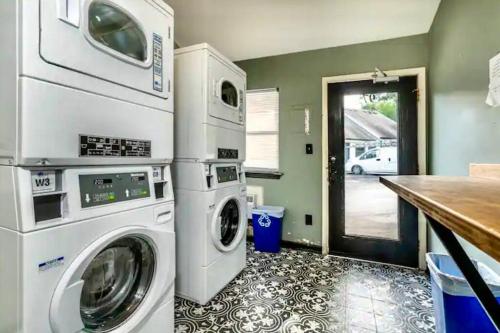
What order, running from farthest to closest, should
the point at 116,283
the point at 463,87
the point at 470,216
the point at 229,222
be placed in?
the point at 229,222
the point at 463,87
the point at 116,283
the point at 470,216

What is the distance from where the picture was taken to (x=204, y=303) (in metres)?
1.84

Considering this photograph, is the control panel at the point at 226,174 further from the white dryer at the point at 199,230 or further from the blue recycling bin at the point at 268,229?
the blue recycling bin at the point at 268,229

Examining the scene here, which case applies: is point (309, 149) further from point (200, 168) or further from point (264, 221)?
point (200, 168)

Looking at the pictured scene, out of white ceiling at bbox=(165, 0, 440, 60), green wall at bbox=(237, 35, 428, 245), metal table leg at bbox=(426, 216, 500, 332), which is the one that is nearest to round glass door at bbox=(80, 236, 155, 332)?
metal table leg at bbox=(426, 216, 500, 332)

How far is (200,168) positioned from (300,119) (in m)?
1.60

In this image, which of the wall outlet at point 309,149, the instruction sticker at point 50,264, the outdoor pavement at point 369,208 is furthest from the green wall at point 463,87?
the instruction sticker at point 50,264

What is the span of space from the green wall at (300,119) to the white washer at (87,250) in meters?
1.90

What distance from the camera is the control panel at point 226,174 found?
79.0 inches

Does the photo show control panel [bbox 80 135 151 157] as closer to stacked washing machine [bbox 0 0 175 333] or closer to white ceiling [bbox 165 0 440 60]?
stacked washing machine [bbox 0 0 175 333]

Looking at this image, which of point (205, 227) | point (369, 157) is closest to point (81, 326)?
point (205, 227)

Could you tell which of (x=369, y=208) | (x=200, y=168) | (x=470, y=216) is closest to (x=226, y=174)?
(x=200, y=168)

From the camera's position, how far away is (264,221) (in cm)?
288

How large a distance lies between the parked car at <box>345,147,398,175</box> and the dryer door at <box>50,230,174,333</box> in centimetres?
212

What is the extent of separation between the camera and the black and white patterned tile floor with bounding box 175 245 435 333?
164 centimetres
